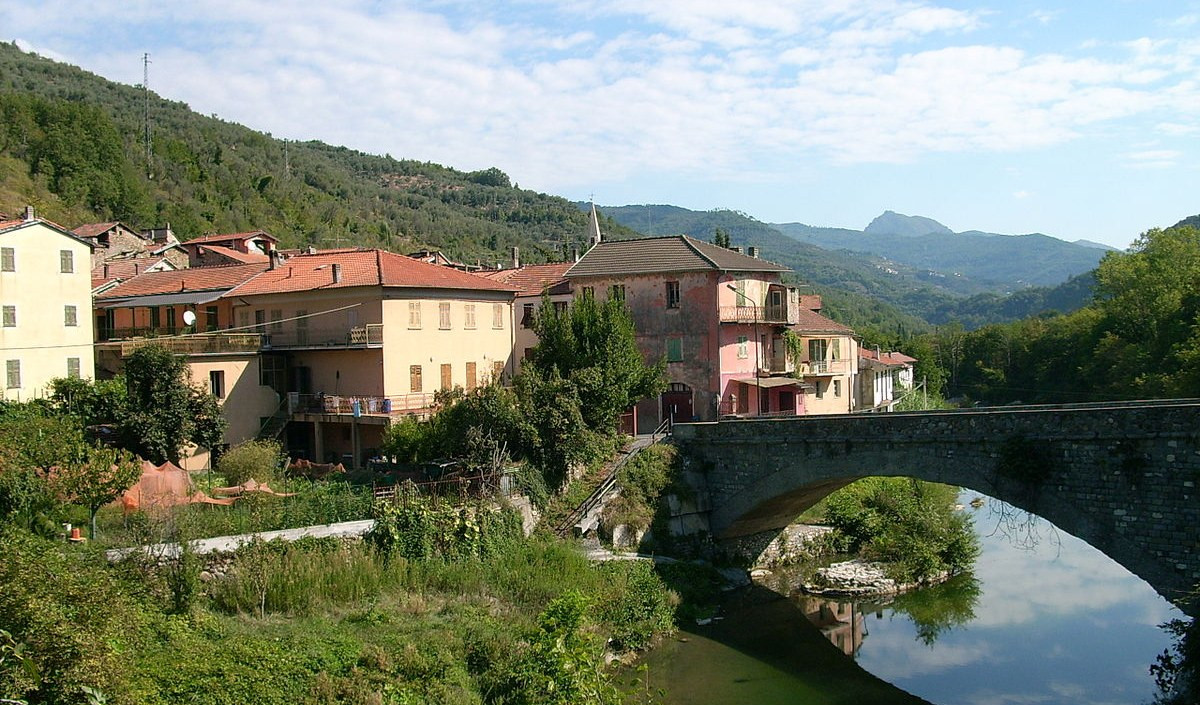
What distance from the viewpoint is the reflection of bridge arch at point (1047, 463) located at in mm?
22016

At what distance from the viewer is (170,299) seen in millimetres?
41125

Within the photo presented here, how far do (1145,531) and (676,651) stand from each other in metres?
11.6

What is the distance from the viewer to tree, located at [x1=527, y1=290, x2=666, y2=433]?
32.7 meters

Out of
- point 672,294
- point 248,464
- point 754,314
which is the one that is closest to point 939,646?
point 754,314

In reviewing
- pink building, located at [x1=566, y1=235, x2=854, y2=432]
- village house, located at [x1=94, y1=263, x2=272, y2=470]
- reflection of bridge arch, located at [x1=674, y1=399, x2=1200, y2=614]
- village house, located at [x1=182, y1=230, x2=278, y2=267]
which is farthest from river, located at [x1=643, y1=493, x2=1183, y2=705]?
village house, located at [x1=182, y1=230, x2=278, y2=267]

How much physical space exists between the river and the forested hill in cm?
4565

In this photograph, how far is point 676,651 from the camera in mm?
25406

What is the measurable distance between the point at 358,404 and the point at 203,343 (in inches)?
262

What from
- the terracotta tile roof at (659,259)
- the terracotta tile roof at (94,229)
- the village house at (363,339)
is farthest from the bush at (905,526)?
the terracotta tile roof at (94,229)

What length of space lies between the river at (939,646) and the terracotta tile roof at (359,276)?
57.5ft

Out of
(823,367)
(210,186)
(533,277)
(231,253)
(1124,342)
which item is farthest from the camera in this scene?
(210,186)

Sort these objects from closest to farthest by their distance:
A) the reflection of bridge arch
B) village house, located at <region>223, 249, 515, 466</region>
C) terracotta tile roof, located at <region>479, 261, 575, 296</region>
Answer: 1. the reflection of bridge arch
2. village house, located at <region>223, 249, 515, 466</region>
3. terracotta tile roof, located at <region>479, 261, 575, 296</region>

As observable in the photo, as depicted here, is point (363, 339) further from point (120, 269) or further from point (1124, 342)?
point (1124, 342)

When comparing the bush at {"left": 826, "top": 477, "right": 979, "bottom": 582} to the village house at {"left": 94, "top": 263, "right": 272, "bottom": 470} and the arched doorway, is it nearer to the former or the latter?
the arched doorway
